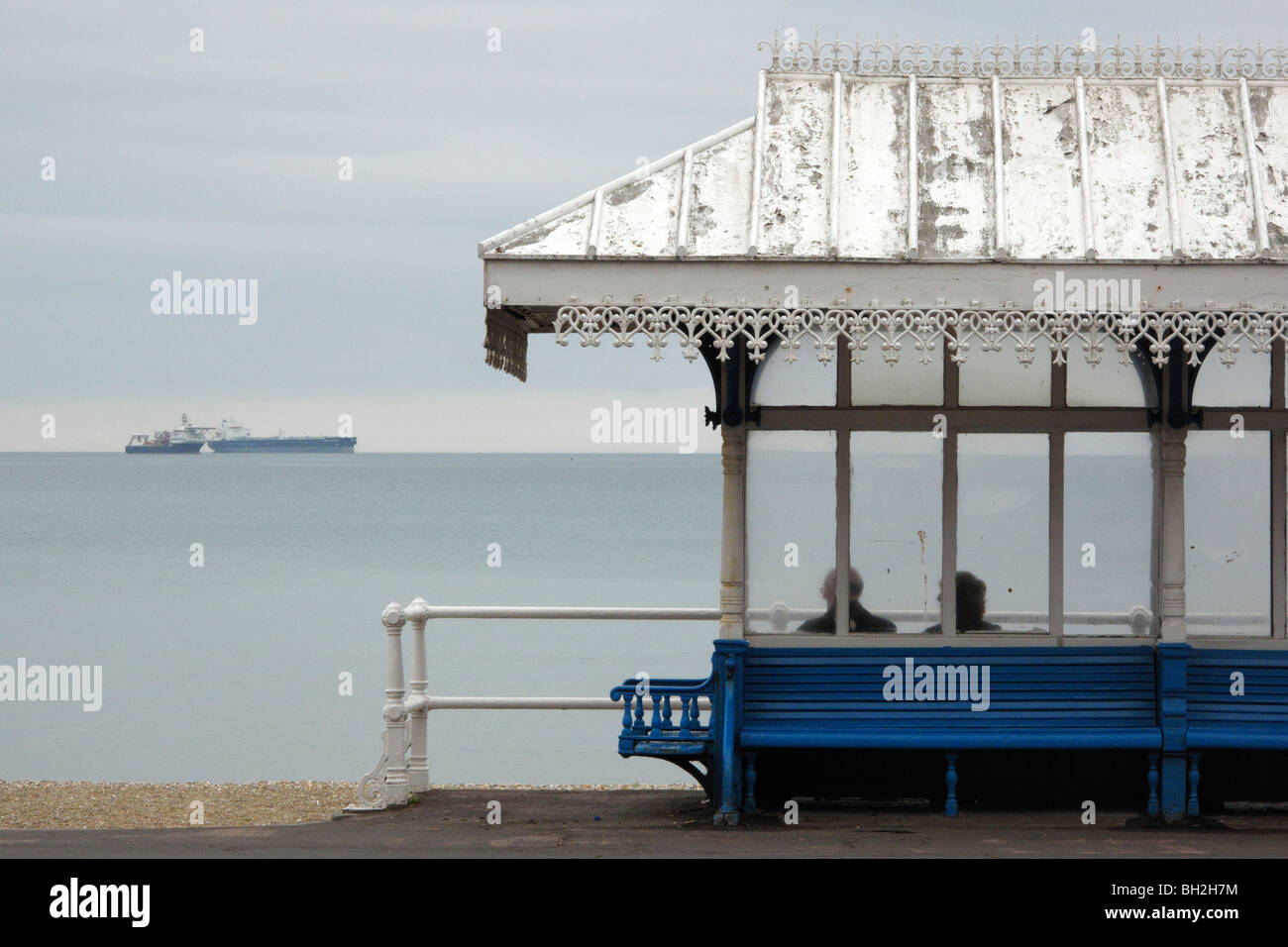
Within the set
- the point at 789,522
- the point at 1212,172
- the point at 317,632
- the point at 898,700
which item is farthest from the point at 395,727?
the point at 317,632

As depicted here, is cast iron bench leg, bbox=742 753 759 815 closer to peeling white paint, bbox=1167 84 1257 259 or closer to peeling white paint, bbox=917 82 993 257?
peeling white paint, bbox=917 82 993 257

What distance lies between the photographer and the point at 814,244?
850 cm

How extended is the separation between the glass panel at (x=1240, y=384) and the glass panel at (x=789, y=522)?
2.21 metres

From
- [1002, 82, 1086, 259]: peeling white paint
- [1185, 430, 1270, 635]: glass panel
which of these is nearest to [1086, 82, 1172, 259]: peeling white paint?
[1002, 82, 1086, 259]: peeling white paint

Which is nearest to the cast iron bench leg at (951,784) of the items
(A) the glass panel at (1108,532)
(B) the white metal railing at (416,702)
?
(A) the glass panel at (1108,532)

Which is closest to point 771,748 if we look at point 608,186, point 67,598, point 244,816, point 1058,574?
point 1058,574

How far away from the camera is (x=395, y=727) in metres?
10.1

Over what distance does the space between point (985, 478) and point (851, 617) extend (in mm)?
1118

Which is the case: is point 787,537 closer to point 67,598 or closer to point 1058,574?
point 1058,574

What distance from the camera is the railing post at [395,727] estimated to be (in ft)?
32.9

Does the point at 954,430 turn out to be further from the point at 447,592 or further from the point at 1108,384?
the point at 447,592

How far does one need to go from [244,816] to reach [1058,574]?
639 centimetres

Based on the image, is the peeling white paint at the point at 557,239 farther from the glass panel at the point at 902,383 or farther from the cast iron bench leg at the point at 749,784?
the cast iron bench leg at the point at 749,784

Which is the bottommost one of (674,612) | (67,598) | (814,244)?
(67,598)
